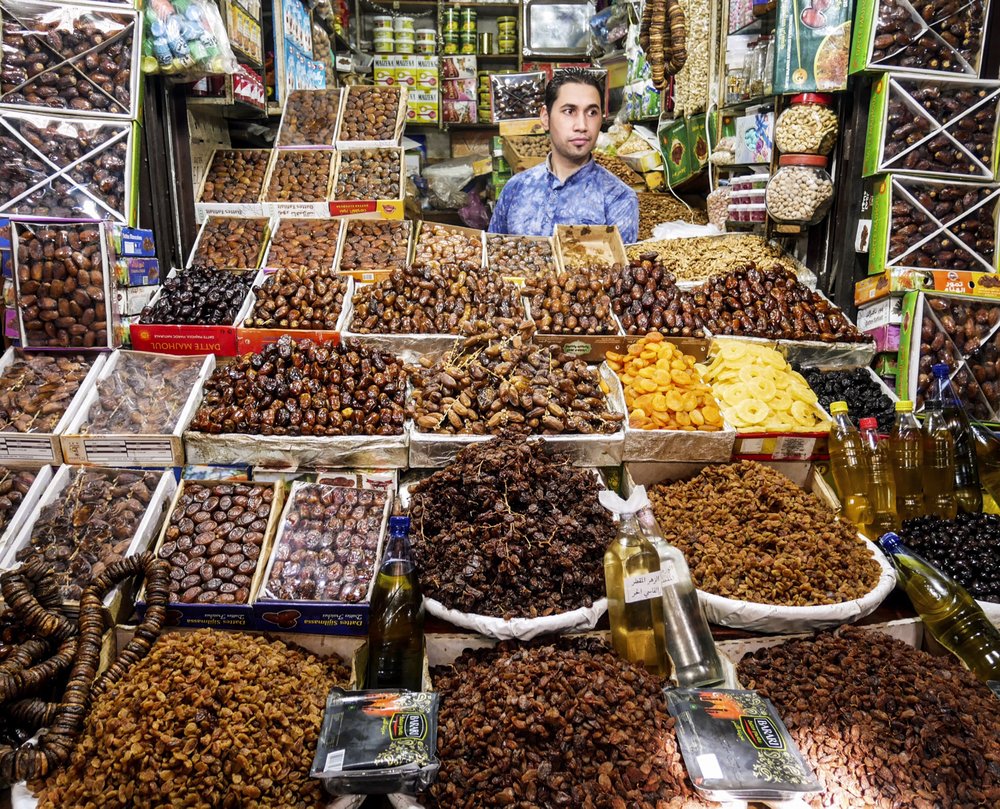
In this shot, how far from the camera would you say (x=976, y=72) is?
3244mm

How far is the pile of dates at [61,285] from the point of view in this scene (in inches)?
99.2

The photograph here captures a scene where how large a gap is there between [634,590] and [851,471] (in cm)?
123

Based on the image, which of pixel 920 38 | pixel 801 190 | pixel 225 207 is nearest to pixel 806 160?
pixel 801 190

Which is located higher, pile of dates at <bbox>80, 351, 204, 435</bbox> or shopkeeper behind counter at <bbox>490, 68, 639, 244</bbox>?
shopkeeper behind counter at <bbox>490, 68, 639, 244</bbox>

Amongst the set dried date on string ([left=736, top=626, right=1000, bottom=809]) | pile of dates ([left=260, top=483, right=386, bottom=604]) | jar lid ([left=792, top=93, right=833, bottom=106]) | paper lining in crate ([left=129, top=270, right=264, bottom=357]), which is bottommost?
dried date on string ([left=736, top=626, right=1000, bottom=809])

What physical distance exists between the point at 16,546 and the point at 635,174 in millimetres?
5793

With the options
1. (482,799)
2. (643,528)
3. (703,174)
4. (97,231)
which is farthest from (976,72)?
(97,231)

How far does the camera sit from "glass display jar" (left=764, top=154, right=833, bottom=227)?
354cm

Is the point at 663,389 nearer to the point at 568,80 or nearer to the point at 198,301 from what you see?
the point at 198,301

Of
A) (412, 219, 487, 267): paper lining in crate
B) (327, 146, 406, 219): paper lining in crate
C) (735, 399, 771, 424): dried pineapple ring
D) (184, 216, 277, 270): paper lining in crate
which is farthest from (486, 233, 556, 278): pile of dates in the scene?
(735, 399, 771, 424): dried pineapple ring

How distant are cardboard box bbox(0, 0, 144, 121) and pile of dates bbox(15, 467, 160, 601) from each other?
5.44 ft

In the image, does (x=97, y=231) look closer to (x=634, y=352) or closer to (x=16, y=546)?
(x=16, y=546)

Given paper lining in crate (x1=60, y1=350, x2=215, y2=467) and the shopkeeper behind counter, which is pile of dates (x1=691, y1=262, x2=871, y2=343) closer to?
the shopkeeper behind counter

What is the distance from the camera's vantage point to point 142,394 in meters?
2.52
